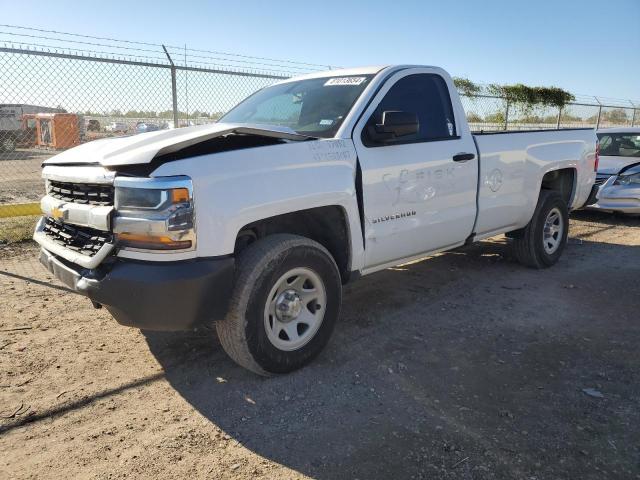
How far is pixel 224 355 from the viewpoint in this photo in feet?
11.9

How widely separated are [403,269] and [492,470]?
3.50 meters

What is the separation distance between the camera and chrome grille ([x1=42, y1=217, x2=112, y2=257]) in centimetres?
290

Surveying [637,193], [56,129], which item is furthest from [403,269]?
[56,129]

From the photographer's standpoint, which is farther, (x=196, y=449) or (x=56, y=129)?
(x=56, y=129)

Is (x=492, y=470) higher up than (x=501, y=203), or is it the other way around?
(x=501, y=203)

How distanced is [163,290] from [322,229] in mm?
1313

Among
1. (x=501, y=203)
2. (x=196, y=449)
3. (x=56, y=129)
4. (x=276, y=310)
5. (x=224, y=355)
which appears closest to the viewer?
(x=196, y=449)

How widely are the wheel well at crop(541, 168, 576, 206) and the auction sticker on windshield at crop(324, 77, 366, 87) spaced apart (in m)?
3.09

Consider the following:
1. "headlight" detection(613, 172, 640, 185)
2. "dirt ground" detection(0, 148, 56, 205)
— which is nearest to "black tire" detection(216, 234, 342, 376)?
"headlight" detection(613, 172, 640, 185)

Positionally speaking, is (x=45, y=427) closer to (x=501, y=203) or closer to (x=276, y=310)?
(x=276, y=310)

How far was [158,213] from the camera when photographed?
2668mm

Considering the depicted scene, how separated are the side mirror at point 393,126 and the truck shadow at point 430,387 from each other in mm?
1509

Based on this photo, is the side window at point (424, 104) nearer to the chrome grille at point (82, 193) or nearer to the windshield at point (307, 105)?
the windshield at point (307, 105)

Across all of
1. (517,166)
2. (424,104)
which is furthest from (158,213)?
(517,166)
